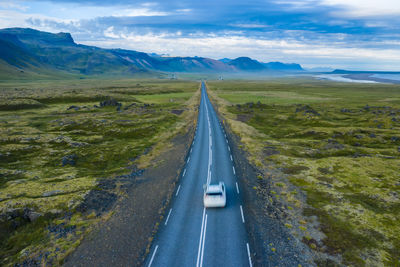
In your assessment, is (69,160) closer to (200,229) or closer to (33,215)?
(33,215)

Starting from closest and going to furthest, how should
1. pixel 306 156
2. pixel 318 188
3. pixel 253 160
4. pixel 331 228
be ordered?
pixel 331 228 < pixel 318 188 < pixel 253 160 < pixel 306 156

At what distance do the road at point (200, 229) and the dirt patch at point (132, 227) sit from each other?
1.05 meters

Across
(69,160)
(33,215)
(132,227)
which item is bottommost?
(132,227)

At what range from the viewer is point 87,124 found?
5978 cm

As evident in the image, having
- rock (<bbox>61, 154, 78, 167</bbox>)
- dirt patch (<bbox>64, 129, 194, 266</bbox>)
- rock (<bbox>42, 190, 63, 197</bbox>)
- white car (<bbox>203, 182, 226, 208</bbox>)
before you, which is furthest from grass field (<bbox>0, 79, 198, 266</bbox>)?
white car (<bbox>203, 182, 226, 208</bbox>)

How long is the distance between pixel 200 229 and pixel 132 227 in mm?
6509

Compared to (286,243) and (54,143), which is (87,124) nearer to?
(54,143)

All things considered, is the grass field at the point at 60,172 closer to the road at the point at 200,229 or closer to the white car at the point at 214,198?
the road at the point at 200,229

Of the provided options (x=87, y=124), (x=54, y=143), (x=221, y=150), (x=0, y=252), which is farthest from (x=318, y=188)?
(x=87, y=124)

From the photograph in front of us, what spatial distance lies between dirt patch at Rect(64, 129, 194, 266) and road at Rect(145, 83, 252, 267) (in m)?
1.05

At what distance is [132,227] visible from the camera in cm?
2008

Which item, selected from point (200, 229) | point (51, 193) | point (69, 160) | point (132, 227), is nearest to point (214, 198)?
point (200, 229)

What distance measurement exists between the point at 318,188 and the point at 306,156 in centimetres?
1286

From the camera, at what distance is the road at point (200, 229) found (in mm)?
16453
